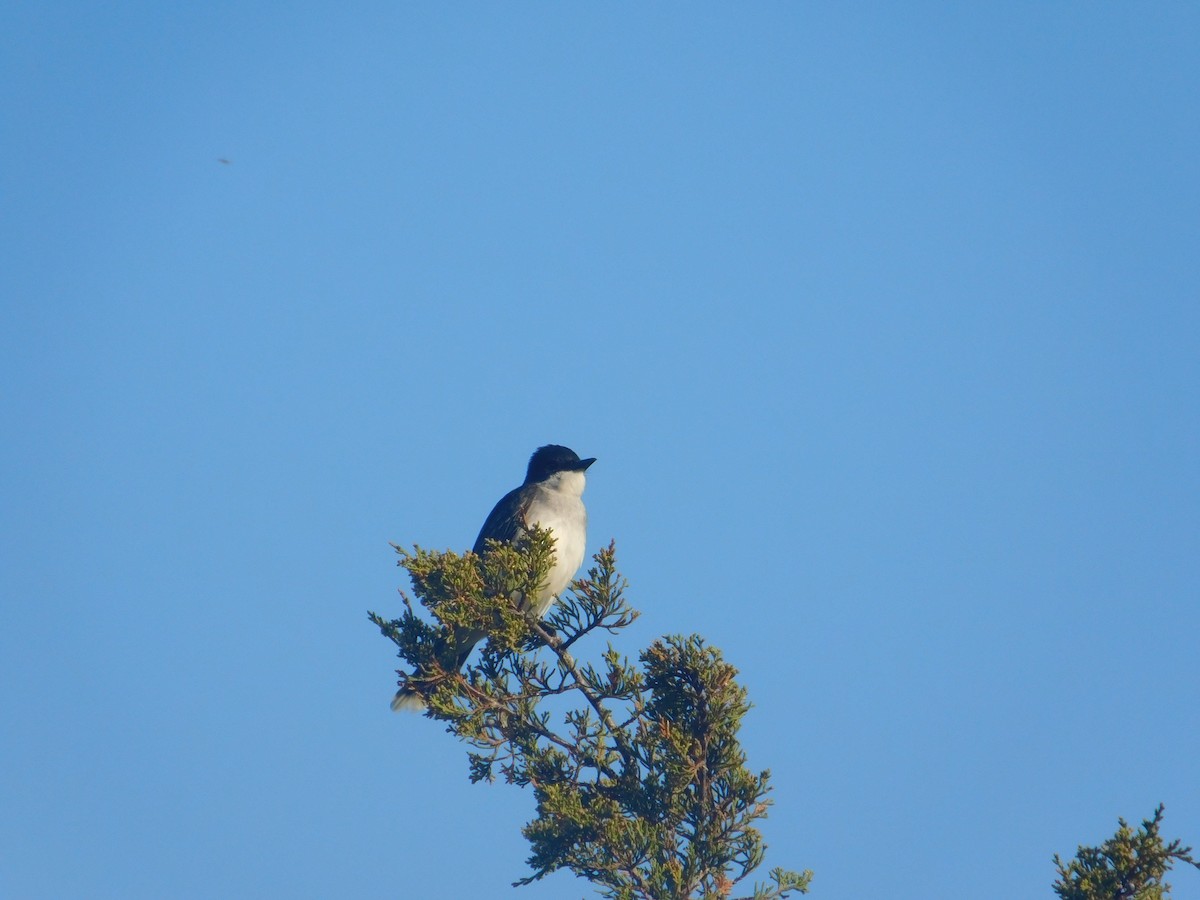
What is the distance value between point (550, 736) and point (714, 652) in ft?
3.53

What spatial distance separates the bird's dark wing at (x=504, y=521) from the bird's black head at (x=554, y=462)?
284mm

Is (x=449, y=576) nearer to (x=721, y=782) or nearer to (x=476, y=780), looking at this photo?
(x=476, y=780)

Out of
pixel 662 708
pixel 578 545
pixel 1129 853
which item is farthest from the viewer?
pixel 578 545

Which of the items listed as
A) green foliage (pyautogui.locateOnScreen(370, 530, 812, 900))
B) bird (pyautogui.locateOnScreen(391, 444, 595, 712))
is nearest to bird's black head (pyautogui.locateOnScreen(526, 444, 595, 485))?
bird (pyautogui.locateOnScreen(391, 444, 595, 712))

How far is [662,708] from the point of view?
6.74 metres

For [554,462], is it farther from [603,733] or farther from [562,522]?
[603,733]

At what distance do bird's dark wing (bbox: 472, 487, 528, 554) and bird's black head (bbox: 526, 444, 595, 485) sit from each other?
0.28m

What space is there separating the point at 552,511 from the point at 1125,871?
5.37 m

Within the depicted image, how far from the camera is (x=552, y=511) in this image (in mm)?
9820

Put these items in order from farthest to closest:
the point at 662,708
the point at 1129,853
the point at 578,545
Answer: the point at 578,545, the point at 662,708, the point at 1129,853

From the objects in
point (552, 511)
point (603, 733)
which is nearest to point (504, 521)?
point (552, 511)

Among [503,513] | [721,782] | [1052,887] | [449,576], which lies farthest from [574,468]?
[1052,887]

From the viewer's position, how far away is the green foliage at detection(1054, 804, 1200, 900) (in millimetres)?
5375

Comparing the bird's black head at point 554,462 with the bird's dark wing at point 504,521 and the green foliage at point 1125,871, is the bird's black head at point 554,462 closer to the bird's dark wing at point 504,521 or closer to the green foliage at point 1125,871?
the bird's dark wing at point 504,521
